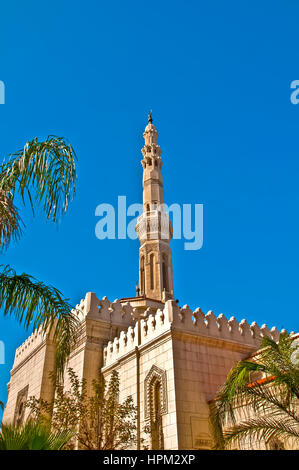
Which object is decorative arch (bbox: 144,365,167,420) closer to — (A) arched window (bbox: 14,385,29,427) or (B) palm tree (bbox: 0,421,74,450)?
(B) palm tree (bbox: 0,421,74,450)

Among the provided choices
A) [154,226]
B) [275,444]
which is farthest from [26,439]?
[154,226]

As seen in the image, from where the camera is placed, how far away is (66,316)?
8.27 metres

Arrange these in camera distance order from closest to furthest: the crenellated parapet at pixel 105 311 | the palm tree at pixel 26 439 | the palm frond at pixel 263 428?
the palm tree at pixel 26 439 < the palm frond at pixel 263 428 < the crenellated parapet at pixel 105 311

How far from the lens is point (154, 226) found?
2986 centimetres

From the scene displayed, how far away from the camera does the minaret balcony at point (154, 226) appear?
97.7ft

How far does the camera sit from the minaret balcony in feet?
97.7

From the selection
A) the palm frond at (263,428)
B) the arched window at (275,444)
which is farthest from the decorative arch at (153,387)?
the palm frond at (263,428)

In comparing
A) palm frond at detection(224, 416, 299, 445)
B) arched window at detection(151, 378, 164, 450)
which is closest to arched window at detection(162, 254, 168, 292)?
arched window at detection(151, 378, 164, 450)

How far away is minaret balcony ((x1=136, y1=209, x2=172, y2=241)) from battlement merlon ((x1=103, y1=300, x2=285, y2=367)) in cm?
1276

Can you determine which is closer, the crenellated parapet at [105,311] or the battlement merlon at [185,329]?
the battlement merlon at [185,329]

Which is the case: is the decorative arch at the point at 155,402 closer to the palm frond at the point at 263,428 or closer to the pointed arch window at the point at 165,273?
the palm frond at the point at 263,428
